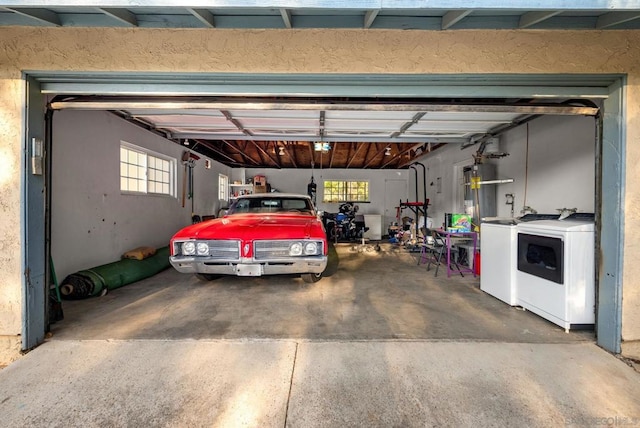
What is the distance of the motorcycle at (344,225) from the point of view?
8102 millimetres

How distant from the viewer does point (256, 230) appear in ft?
10.7

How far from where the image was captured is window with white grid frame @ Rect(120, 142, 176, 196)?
4574mm

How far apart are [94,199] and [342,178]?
863 cm

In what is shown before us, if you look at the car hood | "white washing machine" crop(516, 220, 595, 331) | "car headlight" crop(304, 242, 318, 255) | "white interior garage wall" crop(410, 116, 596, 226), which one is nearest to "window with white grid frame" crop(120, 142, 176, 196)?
the car hood

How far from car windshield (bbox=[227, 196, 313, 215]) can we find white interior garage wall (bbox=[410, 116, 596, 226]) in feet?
11.4

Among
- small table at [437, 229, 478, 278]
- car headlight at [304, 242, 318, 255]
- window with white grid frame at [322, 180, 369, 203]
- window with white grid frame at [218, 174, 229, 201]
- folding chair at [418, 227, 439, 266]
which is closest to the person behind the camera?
car headlight at [304, 242, 318, 255]

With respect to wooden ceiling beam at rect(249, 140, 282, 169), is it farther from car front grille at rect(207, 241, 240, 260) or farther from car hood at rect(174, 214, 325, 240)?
car front grille at rect(207, 241, 240, 260)

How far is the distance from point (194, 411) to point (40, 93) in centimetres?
274

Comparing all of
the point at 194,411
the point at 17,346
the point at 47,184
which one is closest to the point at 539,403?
the point at 194,411

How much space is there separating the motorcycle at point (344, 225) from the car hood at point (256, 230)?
4.32 meters

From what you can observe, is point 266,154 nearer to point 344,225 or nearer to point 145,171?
point 344,225

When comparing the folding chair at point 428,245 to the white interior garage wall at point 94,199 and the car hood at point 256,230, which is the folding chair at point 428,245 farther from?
the white interior garage wall at point 94,199

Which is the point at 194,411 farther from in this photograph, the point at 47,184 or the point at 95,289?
the point at 95,289

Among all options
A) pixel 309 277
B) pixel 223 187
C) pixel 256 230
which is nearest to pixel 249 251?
pixel 256 230
